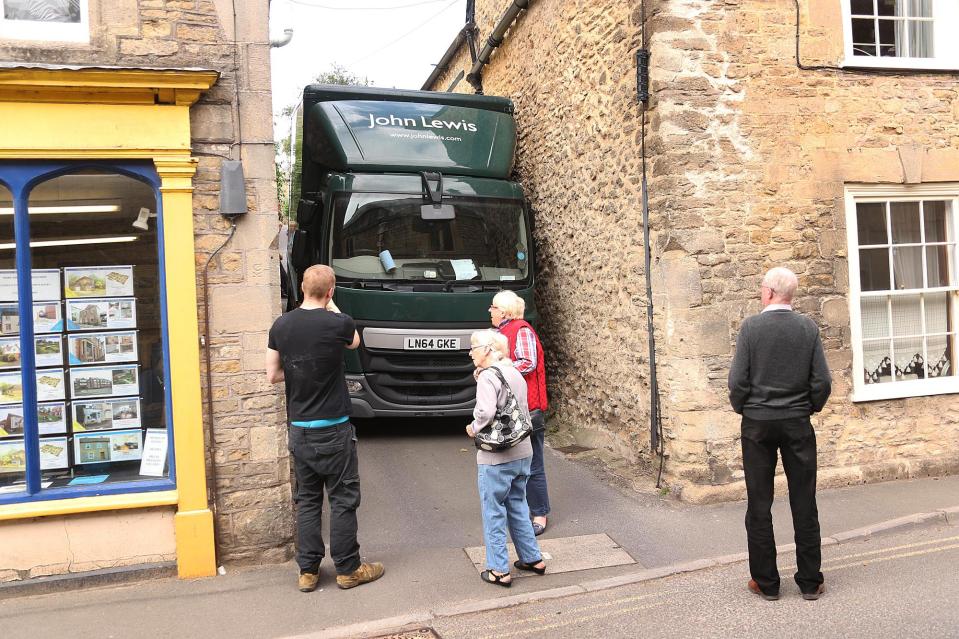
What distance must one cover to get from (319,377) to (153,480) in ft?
4.88

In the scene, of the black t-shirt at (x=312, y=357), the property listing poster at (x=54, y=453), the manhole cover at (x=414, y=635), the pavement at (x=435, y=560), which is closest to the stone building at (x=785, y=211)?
the pavement at (x=435, y=560)

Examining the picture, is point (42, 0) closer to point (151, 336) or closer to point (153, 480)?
point (151, 336)

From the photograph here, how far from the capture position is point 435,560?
217 inches

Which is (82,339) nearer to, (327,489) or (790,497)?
(327,489)

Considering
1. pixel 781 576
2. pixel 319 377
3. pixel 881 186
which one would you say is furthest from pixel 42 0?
pixel 881 186

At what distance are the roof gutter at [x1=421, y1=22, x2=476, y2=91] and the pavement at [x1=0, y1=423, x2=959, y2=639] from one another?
889 cm

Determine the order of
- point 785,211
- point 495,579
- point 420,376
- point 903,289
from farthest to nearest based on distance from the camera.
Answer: point 420,376 < point 903,289 < point 785,211 < point 495,579

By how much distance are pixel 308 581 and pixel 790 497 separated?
117 inches

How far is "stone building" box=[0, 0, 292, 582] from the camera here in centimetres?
500

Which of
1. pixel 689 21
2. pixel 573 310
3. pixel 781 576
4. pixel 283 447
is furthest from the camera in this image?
pixel 573 310

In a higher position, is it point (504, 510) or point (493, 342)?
point (493, 342)

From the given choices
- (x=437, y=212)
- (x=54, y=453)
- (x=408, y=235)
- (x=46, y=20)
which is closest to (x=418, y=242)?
(x=408, y=235)

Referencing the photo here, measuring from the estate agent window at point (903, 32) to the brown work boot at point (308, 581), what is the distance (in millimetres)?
6500

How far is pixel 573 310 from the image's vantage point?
9391mm
